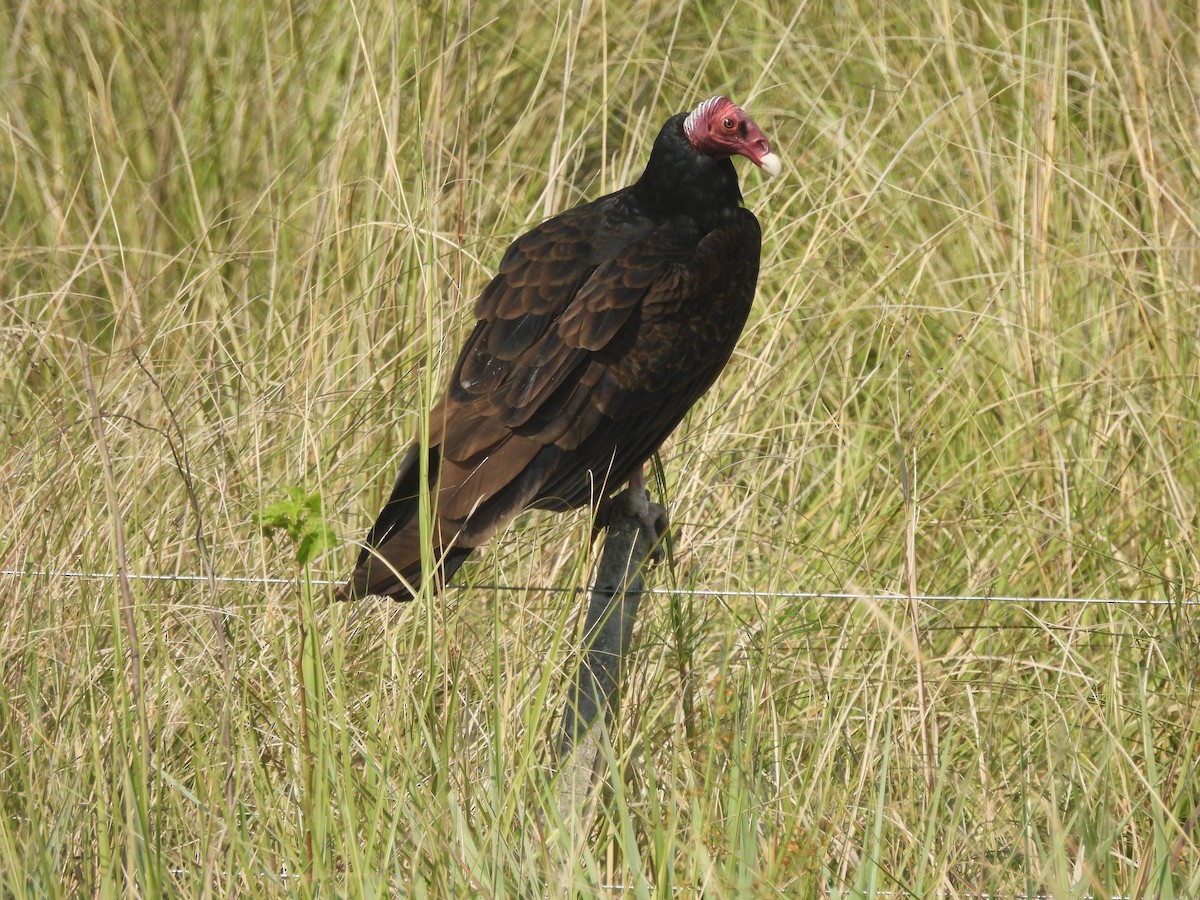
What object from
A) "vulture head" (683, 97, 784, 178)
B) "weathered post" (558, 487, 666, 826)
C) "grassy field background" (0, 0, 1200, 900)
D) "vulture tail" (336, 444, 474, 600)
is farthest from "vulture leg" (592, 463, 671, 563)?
"vulture head" (683, 97, 784, 178)

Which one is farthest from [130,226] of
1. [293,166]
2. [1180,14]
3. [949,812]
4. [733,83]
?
[1180,14]

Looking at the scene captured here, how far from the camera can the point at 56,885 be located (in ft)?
6.95

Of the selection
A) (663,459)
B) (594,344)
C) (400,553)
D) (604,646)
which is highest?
(594,344)

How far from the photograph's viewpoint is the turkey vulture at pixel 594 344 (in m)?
2.82

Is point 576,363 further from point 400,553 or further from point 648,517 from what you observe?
point 400,553

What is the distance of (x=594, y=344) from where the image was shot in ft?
9.87

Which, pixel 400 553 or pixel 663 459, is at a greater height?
pixel 400 553

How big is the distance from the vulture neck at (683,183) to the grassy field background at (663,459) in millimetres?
490

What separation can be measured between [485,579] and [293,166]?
187 cm

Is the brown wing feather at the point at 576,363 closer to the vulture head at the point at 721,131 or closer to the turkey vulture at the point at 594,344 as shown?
the turkey vulture at the point at 594,344

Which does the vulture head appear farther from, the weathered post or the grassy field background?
the weathered post

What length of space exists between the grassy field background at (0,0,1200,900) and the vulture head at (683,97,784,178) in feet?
1.95

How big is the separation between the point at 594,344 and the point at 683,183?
20.0 inches

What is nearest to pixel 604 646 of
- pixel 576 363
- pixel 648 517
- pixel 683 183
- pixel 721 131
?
pixel 648 517
